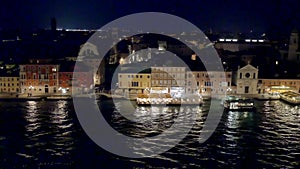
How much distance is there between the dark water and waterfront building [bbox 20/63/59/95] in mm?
4589

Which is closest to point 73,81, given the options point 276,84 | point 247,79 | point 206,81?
point 206,81

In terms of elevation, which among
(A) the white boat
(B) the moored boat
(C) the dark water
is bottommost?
(C) the dark water

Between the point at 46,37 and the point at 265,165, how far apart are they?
44946mm

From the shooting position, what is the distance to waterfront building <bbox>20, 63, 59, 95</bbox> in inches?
960

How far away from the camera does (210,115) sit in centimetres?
1867

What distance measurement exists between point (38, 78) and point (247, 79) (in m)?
14.2

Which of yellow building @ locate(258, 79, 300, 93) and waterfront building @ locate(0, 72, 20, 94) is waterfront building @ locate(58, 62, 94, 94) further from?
yellow building @ locate(258, 79, 300, 93)

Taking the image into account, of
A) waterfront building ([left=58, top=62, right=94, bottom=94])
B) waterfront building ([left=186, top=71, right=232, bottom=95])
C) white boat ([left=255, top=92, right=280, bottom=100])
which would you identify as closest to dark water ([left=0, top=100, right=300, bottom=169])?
white boat ([left=255, top=92, right=280, bottom=100])

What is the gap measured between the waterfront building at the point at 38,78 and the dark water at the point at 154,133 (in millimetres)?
4589

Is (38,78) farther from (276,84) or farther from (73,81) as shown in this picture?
(276,84)

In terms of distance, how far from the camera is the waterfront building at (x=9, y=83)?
2431 centimetres

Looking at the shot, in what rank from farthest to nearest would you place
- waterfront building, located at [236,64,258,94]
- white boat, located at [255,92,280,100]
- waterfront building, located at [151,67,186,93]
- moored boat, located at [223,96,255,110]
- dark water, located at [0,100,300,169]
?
waterfront building, located at [236,64,258,94], waterfront building, located at [151,67,186,93], white boat, located at [255,92,280,100], moored boat, located at [223,96,255,110], dark water, located at [0,100,300,169]

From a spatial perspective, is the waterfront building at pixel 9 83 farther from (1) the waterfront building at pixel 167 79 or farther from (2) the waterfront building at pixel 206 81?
(2) the waterfront building at pixel 206 81

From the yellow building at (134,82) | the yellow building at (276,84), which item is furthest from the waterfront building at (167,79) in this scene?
the yellow building at (276,84)
